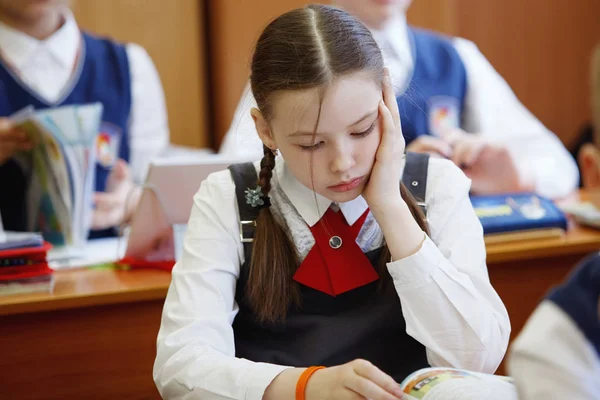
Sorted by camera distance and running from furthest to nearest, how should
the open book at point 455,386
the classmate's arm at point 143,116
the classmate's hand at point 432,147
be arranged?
the classmate's arm at point 143,116
the classmate's hand at point 432,147
the open book at point 455,386

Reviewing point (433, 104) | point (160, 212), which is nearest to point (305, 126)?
point (160, 212)

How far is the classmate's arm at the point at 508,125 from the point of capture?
2188 millimetres

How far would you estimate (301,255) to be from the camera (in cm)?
121

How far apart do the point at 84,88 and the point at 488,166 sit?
1.17 m

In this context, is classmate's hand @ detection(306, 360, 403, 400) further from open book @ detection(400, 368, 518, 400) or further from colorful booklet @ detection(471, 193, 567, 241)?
colorful booklet @ detection(471, 193, 567, 241)

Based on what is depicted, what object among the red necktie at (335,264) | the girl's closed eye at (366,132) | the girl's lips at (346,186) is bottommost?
the red necktie at (335,264)

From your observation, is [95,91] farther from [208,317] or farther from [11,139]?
[208,317]

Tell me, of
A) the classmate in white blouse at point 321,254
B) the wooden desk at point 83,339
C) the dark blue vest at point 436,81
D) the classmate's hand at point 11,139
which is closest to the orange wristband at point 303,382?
the classmate in white blouse at point 321,254

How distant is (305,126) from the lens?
1072 mm

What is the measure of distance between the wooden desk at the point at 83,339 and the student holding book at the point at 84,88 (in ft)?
1.84

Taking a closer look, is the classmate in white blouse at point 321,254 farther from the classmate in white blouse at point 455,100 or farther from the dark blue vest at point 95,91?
the dark blue vest at point 95,91

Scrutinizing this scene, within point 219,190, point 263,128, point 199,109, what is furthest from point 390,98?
point 199,109

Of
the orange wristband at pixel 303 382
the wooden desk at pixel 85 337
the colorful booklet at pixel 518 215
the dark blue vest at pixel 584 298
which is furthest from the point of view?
the colorful booklet at pixel 518 215

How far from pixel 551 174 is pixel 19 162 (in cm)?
136
